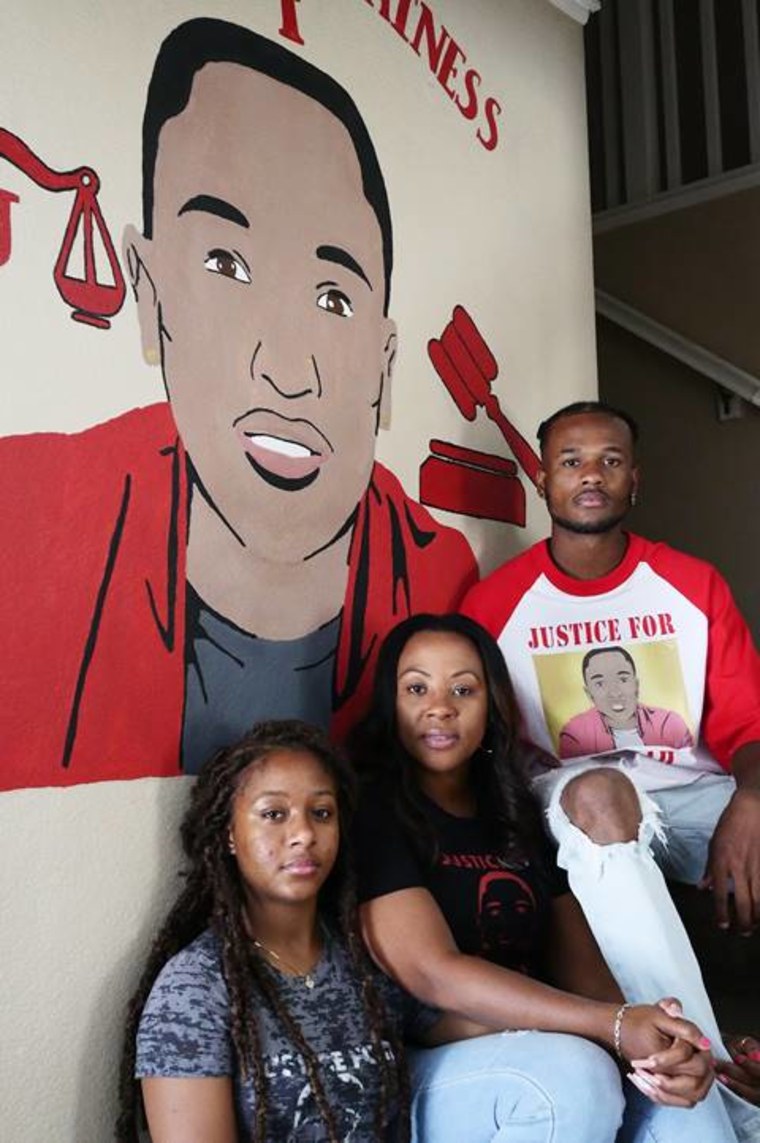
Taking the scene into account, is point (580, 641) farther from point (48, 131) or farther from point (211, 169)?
point (48, 131)

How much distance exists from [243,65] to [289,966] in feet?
4.65

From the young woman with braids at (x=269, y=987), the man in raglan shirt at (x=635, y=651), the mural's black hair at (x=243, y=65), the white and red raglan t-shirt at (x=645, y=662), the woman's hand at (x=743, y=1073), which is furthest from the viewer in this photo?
the white and red raglan t-shirt at (x=645, y=662)

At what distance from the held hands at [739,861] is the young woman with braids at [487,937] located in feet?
0.79

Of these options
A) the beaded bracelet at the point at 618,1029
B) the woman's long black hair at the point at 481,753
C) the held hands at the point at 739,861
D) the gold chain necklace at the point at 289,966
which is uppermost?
the woman's long black hair at the point at 481,753

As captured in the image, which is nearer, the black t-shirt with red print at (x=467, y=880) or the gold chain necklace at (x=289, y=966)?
the gold chain necklace at (x=289, y=966)

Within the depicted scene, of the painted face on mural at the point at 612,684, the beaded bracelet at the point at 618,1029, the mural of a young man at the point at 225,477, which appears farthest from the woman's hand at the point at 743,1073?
the mural of a young man at the point at 225,477

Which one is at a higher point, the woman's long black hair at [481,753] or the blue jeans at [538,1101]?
the woman's long black hair at [481,753]

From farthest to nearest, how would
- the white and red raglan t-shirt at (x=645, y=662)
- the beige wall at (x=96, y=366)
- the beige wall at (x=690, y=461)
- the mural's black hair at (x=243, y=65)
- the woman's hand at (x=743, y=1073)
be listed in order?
1. the beige wall at (x=690, y=461)
2. the white and red raglan t-shirt at (x=645, y=662)
3. the mural's black hair at (x=243, y=65)
4. the woman's hand at (x=743, y=1073)
5. the beige wall at (x=96, y=366)

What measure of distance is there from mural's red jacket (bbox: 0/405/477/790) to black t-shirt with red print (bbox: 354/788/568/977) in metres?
0.32

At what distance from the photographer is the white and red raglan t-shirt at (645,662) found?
2098 millimetres

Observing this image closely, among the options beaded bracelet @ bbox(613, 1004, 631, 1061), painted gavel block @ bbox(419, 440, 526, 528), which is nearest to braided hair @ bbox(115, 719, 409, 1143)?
beaded bracelet @ bbox(613, 1004, 631, 1061)

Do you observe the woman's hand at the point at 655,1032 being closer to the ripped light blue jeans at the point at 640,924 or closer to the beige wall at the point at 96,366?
the ripped light blue jeans at the point at 640,924

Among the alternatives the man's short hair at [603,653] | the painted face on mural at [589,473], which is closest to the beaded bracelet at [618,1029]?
the man's short hair at [603,653]

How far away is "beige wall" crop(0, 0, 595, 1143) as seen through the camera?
1.48m
